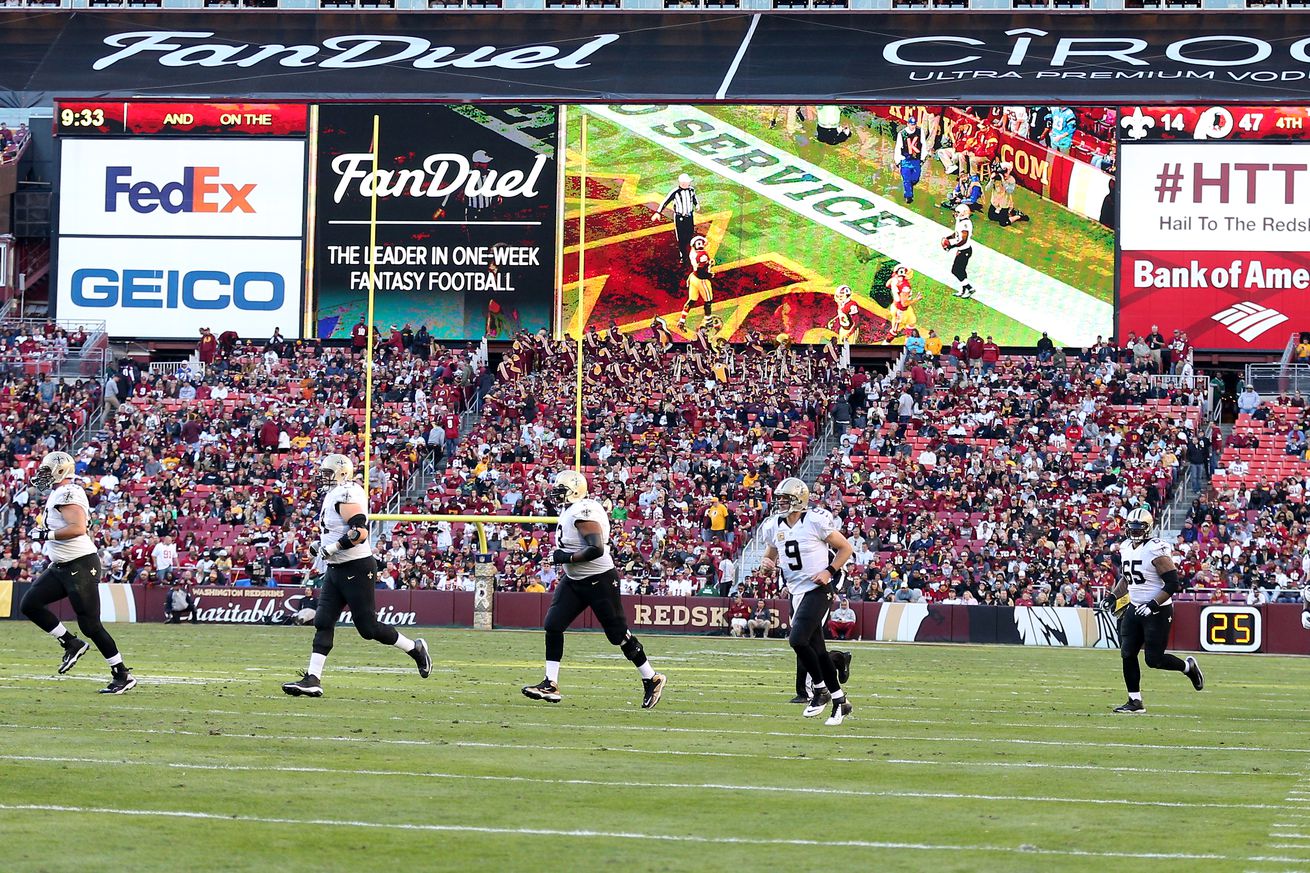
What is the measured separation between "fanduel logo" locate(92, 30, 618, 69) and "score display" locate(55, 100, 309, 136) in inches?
98.3

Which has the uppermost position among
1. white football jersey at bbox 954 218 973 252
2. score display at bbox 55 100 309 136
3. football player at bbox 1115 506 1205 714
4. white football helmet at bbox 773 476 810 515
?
score display at bbox 55 100 309 136

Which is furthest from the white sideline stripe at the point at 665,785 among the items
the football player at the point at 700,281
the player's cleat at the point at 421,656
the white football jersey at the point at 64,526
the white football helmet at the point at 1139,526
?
the football player at the point at 700,281

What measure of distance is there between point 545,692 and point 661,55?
33.3 metres

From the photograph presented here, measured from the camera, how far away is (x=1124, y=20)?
160ft

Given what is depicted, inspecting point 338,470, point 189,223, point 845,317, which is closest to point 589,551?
point 338,470

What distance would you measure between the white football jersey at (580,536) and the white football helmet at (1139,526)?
173 inches

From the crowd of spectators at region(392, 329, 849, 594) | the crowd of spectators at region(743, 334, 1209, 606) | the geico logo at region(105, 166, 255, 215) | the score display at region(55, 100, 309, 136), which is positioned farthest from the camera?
the geico logo at region(105, 166, 255, 215)

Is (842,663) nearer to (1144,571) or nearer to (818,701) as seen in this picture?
(818,701)

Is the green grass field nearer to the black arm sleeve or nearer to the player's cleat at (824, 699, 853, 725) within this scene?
the player's cleat at (824, 699, 853, 725)

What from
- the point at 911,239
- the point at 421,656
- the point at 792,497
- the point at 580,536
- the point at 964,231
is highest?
the point at 964,231

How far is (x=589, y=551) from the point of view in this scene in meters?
15.6

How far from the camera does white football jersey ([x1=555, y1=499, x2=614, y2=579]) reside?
617 inches

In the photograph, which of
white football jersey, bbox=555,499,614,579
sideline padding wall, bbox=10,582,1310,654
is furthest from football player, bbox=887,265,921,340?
white football jersey, bbox=555,499,614,579

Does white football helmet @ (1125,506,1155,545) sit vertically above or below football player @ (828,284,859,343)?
below
